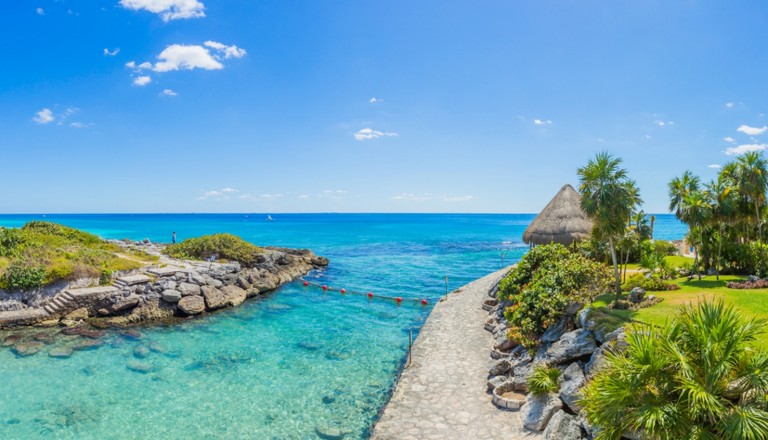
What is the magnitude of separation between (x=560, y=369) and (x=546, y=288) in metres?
4.77

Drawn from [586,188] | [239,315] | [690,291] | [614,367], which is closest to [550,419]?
[614,367]

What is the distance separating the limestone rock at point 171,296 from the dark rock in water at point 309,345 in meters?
10.3

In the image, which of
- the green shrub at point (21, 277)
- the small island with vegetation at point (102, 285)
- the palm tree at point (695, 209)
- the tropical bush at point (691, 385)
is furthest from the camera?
the green shrub at point (21, 277)

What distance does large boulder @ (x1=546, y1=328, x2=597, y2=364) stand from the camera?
12.0 m

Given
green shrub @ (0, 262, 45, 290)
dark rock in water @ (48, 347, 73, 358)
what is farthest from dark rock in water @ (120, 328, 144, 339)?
green shrub @ (0, 262, 45, 290)

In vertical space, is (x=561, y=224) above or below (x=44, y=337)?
above

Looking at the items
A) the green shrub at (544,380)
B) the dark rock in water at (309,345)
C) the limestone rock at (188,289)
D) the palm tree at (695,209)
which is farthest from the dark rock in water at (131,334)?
the palm tree at (695,209)

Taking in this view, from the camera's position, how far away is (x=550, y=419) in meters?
10.5

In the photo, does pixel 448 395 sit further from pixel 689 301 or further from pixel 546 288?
pixel 689 301

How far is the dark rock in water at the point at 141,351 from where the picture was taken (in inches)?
719

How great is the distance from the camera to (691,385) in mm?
6625

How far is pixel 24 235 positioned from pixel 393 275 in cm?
3122

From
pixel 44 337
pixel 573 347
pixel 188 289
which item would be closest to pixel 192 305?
pixel 188 289

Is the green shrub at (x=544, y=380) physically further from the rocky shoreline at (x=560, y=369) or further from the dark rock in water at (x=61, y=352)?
the dark rock in water at (x=61, y=352)
